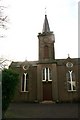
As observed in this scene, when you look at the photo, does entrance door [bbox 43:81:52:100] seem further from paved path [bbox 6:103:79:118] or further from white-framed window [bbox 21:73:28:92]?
paved path [bbox 6:103:79:118]

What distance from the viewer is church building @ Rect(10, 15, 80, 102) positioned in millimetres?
36125

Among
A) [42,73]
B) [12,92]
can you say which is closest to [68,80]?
[42,73]

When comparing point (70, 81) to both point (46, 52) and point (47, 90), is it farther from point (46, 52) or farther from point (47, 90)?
point (46, 52)

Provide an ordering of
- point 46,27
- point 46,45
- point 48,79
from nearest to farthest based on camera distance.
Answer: point 48,79
point 46,45
point 46,27

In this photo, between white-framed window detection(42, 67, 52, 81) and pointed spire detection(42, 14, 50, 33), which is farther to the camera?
pointed spire detection(42, 14, 50, 33)

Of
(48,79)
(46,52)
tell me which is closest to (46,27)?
(46,52)

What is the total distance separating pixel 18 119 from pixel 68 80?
79.7ft

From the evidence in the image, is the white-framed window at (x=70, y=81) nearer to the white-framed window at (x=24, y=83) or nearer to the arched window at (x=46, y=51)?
the arched window at (x=46, y=51)

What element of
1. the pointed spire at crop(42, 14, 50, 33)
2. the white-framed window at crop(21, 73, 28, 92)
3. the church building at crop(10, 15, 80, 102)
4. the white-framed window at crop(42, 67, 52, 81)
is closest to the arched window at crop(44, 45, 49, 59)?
the church building at crop(10, 15, 80, 102)

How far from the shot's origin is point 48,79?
36.7m

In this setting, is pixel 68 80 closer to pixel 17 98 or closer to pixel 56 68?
pixel 56 68

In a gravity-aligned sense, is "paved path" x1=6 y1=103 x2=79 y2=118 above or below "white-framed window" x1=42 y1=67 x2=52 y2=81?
below

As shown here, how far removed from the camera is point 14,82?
14438mm

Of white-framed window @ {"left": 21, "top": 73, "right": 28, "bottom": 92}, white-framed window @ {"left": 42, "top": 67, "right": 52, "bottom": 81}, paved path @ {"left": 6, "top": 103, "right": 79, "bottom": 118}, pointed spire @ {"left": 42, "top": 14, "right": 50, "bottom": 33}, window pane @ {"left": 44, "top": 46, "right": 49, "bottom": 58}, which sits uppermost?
pointed spire @ {"left": 42, "top": 14, "right": 50, "bottom": 33}
